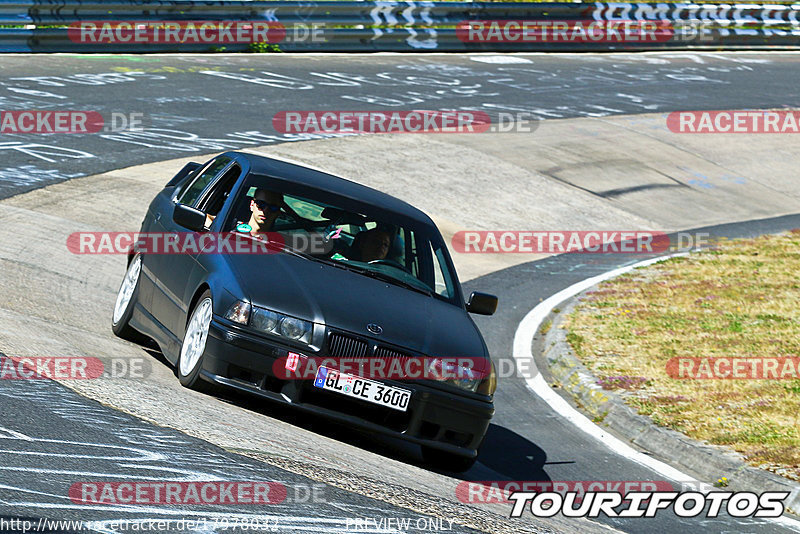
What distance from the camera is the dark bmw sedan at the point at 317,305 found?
688 centimetres

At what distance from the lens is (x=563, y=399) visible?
32.4 ft

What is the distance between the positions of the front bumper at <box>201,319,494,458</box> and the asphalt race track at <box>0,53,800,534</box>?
7.3 inches

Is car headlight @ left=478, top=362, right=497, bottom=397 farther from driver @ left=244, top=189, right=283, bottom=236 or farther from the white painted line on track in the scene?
driver @ left=244, top=189, right=283, bottom=236

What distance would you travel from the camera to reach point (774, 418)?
347 inches

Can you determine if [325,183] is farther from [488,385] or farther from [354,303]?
[488,385]

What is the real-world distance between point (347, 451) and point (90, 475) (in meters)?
1.92

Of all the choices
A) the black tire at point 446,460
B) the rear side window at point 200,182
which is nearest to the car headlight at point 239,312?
the black tire at point 446,460

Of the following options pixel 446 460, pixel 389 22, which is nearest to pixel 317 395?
pixel 446 460

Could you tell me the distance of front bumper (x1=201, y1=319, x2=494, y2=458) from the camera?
270 inches

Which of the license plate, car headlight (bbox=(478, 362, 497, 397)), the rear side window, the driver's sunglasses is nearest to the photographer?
the license plate

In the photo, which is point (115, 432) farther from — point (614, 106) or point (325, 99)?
point (614, 106)

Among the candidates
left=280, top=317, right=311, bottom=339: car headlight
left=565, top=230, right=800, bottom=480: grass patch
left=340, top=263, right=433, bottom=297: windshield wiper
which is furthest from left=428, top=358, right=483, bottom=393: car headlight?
left=565, top=230, right=800, bottom=480: grass patch

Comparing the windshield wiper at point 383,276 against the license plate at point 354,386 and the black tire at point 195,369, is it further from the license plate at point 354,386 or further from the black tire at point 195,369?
the license plate at point 354,386

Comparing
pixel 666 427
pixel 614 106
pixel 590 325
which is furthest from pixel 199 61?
pixel 666 427
